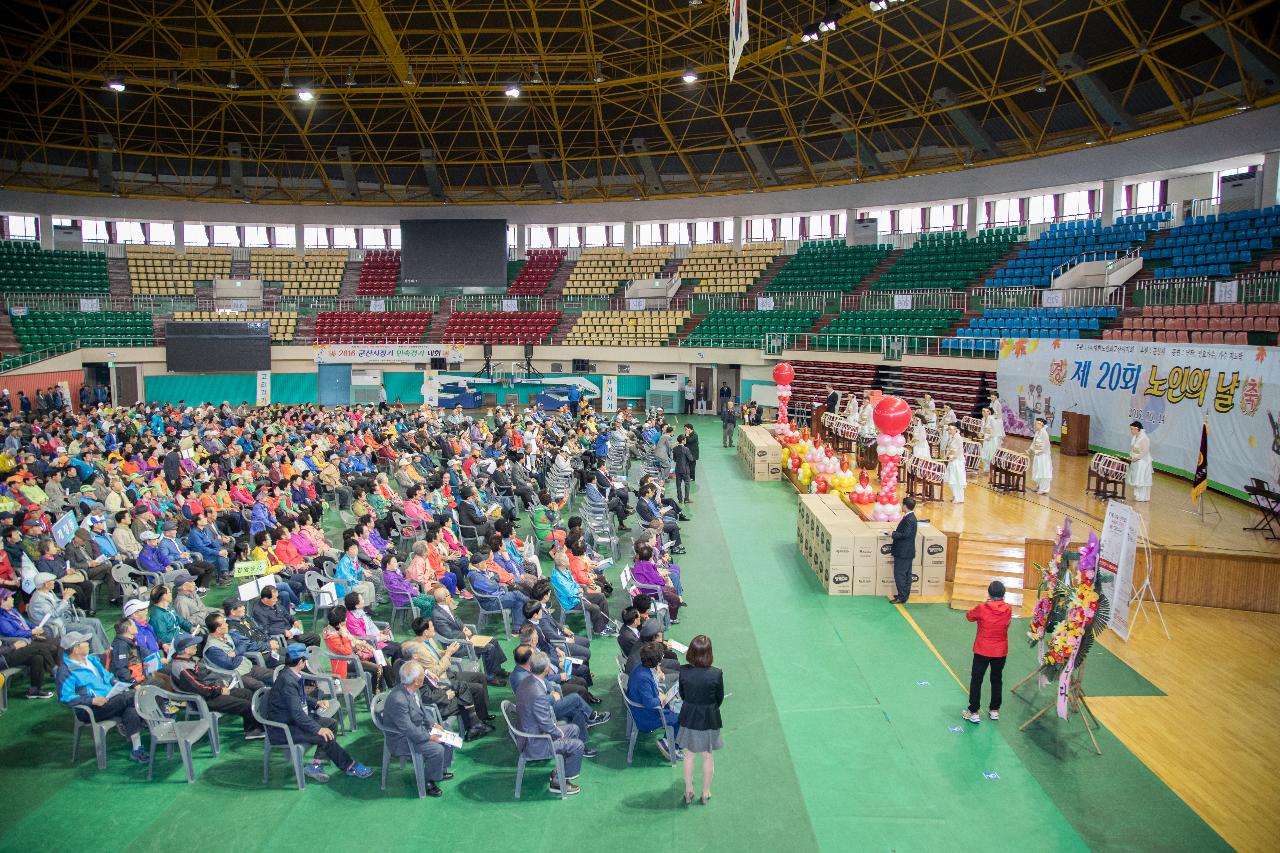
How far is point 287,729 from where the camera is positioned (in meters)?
6.79

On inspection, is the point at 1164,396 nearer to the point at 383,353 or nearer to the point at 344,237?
the point at 383,353

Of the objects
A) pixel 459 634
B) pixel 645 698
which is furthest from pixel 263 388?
pixel 645 698

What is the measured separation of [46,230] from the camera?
38.3 meters

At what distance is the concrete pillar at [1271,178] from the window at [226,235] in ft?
143

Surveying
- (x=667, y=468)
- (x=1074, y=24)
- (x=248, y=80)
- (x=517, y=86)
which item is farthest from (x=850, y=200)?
(x=248, y=80)

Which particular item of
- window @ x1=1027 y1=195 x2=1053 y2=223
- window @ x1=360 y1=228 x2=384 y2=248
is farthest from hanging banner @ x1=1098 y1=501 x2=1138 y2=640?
window @ x1=360 y1=228 x2=384 y2=248

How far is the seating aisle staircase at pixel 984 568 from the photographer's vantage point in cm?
1165

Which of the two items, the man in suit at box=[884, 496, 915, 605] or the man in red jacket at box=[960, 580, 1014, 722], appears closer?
the man in red jacket at box=[960, 580, 1014, 722]

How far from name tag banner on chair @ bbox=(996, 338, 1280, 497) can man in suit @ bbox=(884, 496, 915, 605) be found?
6892mm

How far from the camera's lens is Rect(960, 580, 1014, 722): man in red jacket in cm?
798

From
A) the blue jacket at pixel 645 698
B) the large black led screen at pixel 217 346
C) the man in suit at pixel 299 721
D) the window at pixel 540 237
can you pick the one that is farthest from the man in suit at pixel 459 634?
the window at pixel 540 237

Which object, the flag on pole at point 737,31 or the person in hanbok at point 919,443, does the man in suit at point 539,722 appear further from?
the person in hanbok at point 919,443

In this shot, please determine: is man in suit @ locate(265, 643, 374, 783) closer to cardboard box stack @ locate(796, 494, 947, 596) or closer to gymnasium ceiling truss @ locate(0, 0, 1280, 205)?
cardboard box stack @ locate(796, 494, 947, 596)

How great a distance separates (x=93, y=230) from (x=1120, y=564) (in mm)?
47306
